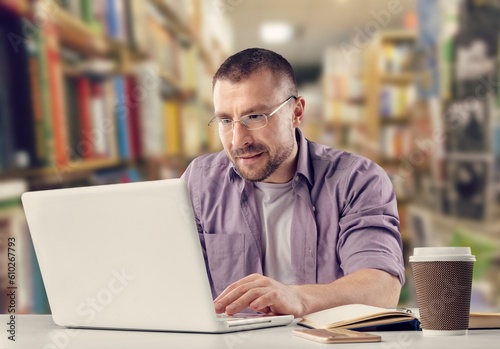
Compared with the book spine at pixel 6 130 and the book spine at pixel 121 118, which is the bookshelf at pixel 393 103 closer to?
the book spine at pixel 121 118

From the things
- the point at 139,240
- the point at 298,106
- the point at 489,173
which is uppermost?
the point at 298,106

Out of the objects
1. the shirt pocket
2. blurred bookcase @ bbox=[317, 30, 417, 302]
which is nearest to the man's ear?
the shirt pocket

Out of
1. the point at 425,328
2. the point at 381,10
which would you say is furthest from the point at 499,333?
the point at 381,10

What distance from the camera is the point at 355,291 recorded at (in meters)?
1.51

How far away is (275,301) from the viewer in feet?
4.13

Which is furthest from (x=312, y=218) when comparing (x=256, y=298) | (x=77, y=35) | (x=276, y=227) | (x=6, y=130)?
(x=77, y=35)

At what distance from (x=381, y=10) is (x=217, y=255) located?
1.91m

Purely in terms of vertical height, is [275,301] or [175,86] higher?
[175,86]

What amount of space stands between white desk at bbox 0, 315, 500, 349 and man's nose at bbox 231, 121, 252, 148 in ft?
2.22

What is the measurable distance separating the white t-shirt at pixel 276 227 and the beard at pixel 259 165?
0.07m

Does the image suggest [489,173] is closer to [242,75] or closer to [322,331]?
[242,75]

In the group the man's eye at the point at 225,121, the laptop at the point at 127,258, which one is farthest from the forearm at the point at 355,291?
the man's eye at the point at 225,121

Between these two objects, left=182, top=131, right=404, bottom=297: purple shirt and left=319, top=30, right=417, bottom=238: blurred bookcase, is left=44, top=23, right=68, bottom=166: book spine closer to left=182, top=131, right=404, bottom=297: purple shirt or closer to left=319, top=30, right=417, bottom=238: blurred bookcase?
left=182, top=131, right=404, bottom=297: purple shirt

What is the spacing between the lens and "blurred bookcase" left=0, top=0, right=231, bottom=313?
263 centimetres
